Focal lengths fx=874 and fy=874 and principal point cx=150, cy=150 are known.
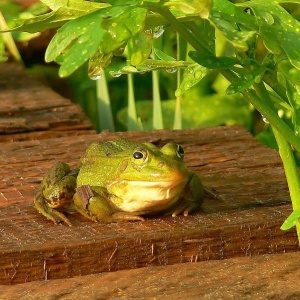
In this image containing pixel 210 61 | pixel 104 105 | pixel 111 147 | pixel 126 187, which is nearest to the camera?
pixel 210 61

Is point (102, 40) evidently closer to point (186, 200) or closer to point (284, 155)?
point (284, 155)

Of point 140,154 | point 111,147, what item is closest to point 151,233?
point 140,154

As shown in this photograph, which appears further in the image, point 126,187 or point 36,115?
point 36,115

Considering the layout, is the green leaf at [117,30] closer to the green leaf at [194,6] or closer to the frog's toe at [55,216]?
the green leaf at [194,6]

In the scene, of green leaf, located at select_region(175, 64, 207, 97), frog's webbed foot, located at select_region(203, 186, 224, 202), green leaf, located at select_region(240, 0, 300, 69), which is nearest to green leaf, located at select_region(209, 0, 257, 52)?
green leaf, located at select_region(240, 0, 300, 69)

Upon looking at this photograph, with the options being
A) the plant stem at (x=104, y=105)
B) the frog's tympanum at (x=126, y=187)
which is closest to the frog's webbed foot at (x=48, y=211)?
the frog's tympanum at (x=126, y=187)

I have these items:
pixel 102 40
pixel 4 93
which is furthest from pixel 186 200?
pixel 4 93

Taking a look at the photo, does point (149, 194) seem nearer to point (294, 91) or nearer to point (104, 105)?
point (294, 91)
